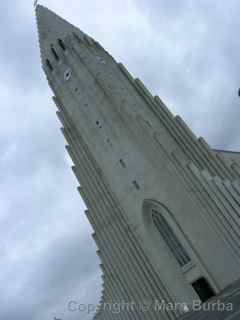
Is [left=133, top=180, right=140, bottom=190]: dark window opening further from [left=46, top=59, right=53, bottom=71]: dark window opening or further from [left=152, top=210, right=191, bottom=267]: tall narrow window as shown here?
[left=46, top=59, right=53, bottom=71]: dark window opening

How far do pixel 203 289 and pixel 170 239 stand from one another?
13.2ft

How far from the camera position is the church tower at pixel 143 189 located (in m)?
25.1

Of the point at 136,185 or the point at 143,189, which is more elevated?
the point at 136,185

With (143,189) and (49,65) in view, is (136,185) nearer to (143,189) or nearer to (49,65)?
(143,189)

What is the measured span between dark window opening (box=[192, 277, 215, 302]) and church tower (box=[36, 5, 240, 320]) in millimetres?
60

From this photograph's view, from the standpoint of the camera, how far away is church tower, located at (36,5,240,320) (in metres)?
25.1

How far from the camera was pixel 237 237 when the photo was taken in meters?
23.7

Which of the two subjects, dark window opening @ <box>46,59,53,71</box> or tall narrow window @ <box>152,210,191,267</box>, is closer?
tall narrow window @ <box>152,210,191,267</box>

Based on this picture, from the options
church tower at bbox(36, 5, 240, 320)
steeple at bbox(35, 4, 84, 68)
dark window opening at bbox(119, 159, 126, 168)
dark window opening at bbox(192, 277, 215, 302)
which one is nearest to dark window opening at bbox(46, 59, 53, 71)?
steeple at bbox(35, 4, 84, 68)

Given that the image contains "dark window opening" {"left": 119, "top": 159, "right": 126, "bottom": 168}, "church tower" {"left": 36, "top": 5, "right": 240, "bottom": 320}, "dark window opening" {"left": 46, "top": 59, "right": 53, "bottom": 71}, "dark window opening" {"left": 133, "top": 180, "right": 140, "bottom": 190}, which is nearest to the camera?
"church tower" {"left": 36, "top": 5, "right": 240, "bottom": 320}

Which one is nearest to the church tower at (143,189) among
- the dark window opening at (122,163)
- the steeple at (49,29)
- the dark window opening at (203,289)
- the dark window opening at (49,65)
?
the dark window opening at (203,289)

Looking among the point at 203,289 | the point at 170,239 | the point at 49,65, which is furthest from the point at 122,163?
the point at 49,65

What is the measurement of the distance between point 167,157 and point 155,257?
6.99m

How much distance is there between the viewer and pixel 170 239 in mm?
27656
